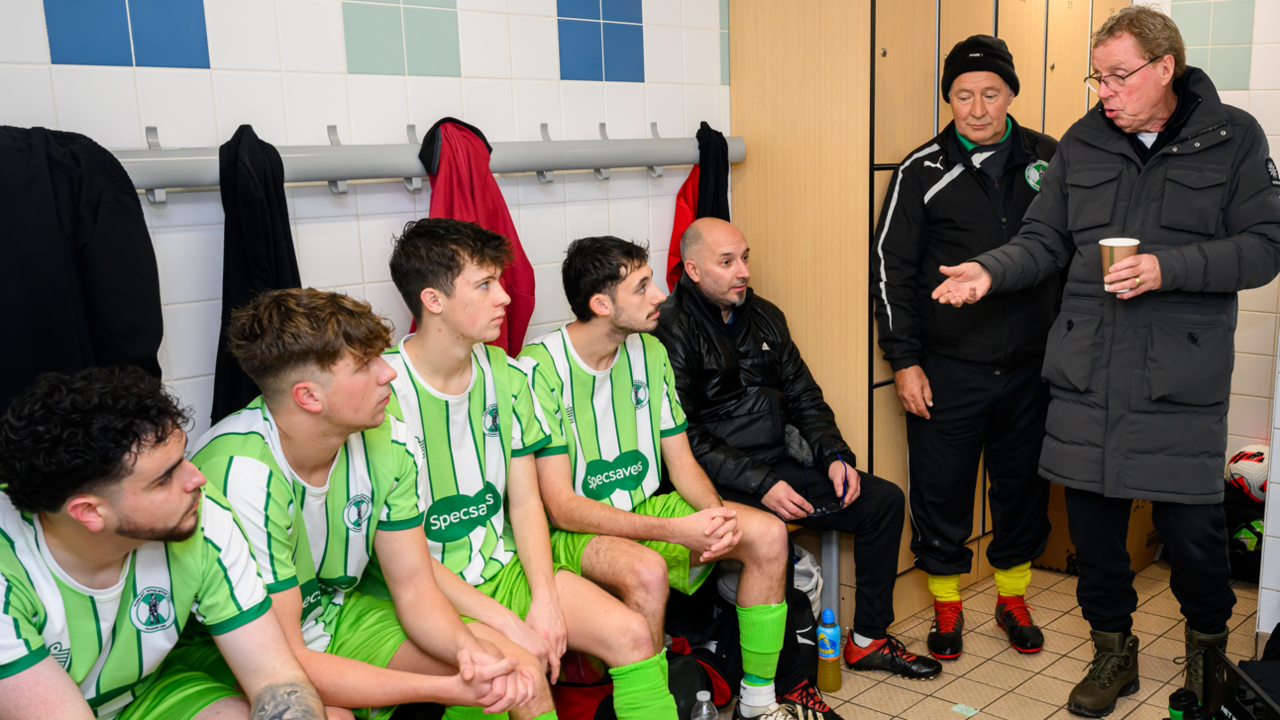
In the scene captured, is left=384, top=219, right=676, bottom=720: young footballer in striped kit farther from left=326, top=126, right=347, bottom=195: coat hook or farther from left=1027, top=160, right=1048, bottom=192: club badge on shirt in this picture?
left=1027, top=160, right=1048, bottom=192: club badge on shirt

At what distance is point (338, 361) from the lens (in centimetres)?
176

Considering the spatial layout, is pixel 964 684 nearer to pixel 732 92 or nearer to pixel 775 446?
pixel 775 446

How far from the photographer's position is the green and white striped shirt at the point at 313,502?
1702mm

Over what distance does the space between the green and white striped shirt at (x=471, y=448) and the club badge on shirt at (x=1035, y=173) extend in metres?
1.57

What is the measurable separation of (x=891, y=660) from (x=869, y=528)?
378 millimetres

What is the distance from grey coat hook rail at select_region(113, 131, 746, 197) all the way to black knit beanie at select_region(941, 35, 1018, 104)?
0.68 m

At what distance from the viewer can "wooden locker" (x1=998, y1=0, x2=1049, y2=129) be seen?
3205mm

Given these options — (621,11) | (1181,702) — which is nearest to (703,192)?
(621,11)

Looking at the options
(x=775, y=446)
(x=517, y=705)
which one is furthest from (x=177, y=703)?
(x=775, y=446)

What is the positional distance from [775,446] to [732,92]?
1.17m

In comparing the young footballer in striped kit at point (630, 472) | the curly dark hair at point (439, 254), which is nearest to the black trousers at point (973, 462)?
the young footballer in striped kit at point (630, 472)

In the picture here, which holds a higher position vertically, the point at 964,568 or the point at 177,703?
the point at 177,703

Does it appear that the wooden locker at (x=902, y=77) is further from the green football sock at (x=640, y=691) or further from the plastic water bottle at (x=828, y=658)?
the green football sock at (x=640, y=691)

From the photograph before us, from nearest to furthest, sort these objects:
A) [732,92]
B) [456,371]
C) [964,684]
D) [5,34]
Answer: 1. [5,34]
2. [456,371]
3. [964,684]
4. [732,92]
